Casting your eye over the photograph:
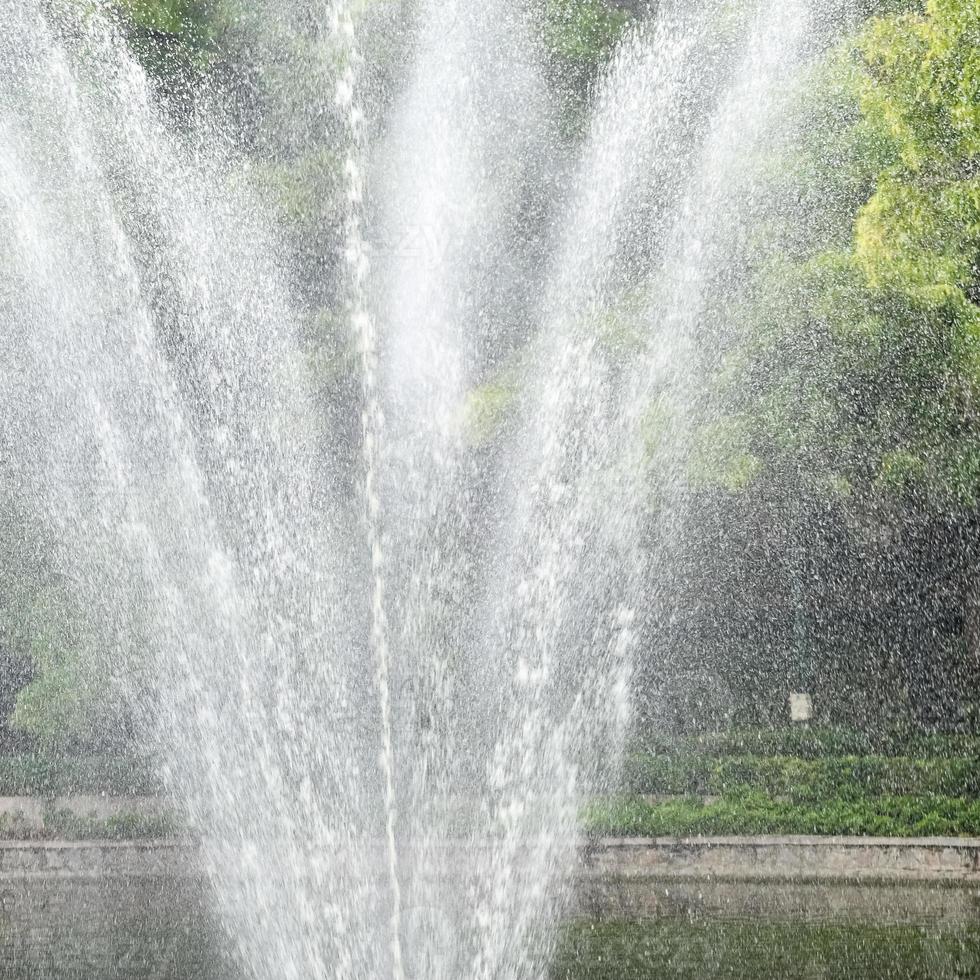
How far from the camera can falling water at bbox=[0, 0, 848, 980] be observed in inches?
437

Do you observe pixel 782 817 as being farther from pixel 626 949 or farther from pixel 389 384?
pixel 389 384

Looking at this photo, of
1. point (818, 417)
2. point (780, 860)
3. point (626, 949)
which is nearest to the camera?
point (626, 949)

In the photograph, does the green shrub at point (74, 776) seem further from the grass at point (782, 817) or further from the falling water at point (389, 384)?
the grass at point (782, 817)

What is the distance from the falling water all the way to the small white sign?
2.21m

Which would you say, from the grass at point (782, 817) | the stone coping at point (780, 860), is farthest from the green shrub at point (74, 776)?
the grass at point (782, 817)

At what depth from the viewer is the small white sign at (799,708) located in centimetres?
1489

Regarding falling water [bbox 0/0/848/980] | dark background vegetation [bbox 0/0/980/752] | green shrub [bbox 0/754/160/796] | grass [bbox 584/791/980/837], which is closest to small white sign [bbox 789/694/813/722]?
dark background vegetation [bbox 0/0/980/752]

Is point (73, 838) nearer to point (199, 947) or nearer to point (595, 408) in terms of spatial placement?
point (199, 947)

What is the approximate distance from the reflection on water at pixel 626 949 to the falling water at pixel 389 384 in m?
0.64

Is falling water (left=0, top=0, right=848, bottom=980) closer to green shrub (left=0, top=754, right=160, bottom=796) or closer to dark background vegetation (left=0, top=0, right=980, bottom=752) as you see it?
dark background vegetation (left=0, top=0, right=980, bottom=752)

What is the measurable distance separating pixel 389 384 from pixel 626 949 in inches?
231

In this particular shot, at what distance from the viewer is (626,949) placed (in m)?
8.81

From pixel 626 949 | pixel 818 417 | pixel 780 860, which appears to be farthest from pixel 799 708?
pixel 626 949

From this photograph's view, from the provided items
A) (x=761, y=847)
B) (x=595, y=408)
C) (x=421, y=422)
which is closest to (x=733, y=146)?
(x=595, y=408)
